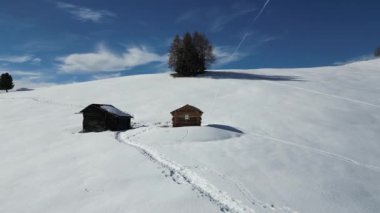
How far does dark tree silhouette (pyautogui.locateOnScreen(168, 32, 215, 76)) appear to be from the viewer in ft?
230

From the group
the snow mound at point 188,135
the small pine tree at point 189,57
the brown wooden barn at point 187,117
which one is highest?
the small pine tree at point 189,57

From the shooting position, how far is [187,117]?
37.4 metres

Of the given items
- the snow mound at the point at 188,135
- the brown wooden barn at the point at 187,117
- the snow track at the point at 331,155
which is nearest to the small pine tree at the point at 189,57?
the brown wooden barn at the point at 187,117

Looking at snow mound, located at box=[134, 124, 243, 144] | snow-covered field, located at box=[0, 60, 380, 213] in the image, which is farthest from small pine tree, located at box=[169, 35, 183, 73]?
snow mound, located at box=[134, 124, 243, 144]

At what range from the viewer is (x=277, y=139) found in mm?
32312

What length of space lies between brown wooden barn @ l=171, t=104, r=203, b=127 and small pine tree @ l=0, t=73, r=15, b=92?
64.5 m

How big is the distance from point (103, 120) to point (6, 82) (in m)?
58.4

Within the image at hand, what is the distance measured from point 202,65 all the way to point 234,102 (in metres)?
26.0

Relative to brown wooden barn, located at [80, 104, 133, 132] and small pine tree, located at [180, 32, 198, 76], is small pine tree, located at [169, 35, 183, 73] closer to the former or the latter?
small pine tree, located at [180, 32, 198, 76]

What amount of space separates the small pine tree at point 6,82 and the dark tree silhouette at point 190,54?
41423 mm

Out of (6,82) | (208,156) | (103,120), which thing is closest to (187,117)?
(103,120)

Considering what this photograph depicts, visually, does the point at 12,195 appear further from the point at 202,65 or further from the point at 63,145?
the point at 202,65

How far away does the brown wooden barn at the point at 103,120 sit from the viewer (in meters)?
38.6

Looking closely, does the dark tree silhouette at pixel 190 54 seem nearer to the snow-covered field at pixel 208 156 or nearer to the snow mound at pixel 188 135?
the snow-covered field at pixel 208 156
